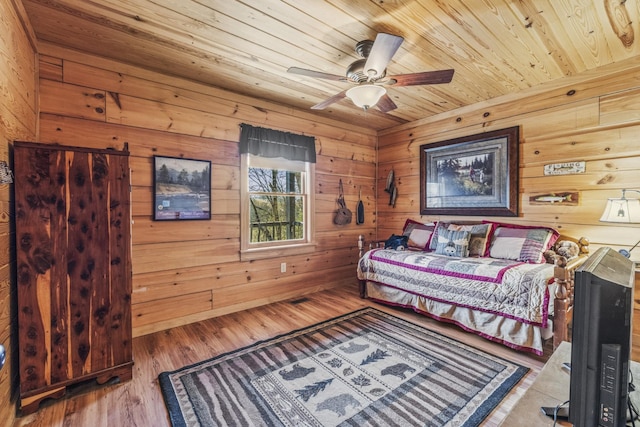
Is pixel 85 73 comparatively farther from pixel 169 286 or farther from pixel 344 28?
pixel 344 28

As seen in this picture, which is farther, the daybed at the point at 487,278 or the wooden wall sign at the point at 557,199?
the wooden wall sign at the point at 557,199

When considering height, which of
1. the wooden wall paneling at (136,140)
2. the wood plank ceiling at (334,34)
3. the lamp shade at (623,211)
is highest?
the wood plank ceiling at (334,34)

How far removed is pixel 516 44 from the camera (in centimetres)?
228

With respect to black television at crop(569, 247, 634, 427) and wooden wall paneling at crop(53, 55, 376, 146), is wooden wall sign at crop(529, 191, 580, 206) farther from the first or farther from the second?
black television at crop(569, 247, 634, 427)

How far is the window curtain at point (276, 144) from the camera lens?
324 centimetres

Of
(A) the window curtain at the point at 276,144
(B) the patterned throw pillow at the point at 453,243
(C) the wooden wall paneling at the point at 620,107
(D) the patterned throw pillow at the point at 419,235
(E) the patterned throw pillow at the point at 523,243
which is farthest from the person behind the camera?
(D) the patterned throw pillow at the point at 419,235

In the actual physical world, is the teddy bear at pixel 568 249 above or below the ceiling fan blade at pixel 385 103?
below

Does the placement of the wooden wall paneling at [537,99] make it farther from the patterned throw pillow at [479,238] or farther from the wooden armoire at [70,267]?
the wooden armoire at [70,267]

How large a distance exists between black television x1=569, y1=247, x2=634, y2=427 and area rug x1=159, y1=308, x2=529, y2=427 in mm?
1143

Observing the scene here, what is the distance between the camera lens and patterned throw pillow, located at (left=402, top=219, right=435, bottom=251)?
3.65 m

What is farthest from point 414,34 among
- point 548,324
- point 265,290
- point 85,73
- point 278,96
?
point 265,290

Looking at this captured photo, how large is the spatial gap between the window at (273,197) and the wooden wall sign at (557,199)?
8.39 ft

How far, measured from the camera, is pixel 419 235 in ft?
12.2

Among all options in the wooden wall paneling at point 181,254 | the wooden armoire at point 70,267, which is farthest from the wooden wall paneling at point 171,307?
the wooden armoire at point 70,267
